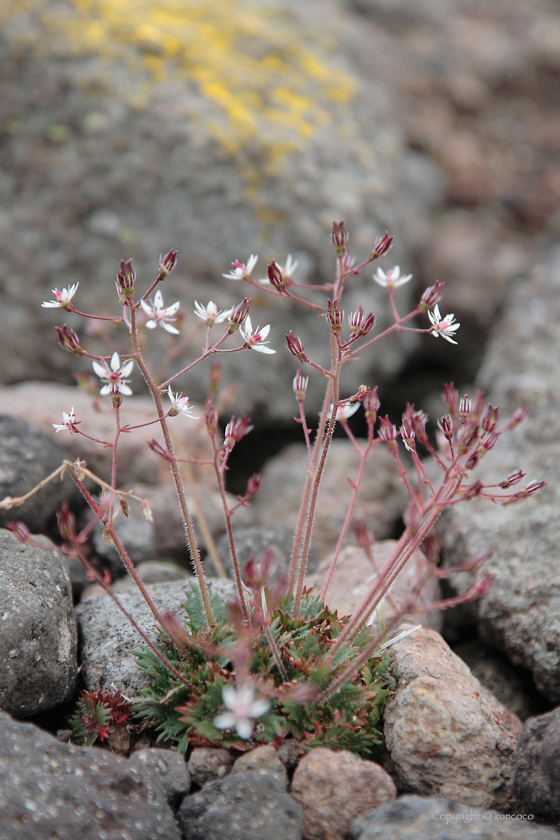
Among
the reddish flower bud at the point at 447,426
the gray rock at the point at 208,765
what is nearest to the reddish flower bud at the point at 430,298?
the reddish flower bud at the point at 447,426

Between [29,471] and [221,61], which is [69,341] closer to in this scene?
[29,471]

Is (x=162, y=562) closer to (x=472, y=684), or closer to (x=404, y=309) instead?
(x=472, y=684)

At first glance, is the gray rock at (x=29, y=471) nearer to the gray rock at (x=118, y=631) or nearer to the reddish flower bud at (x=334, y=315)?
the gray rock at (x=118, y=631)

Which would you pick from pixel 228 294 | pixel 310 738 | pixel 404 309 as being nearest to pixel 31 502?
pixel 310 738

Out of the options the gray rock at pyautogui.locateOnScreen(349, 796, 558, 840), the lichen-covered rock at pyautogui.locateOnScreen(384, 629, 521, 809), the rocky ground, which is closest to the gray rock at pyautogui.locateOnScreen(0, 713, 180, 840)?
the rocky ground

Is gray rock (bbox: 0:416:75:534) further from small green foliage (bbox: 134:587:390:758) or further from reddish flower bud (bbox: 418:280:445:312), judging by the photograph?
reddish flower bud (bbox: 418:280:445:312)

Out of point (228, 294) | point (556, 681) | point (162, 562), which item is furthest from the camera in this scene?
point (228, 294)
